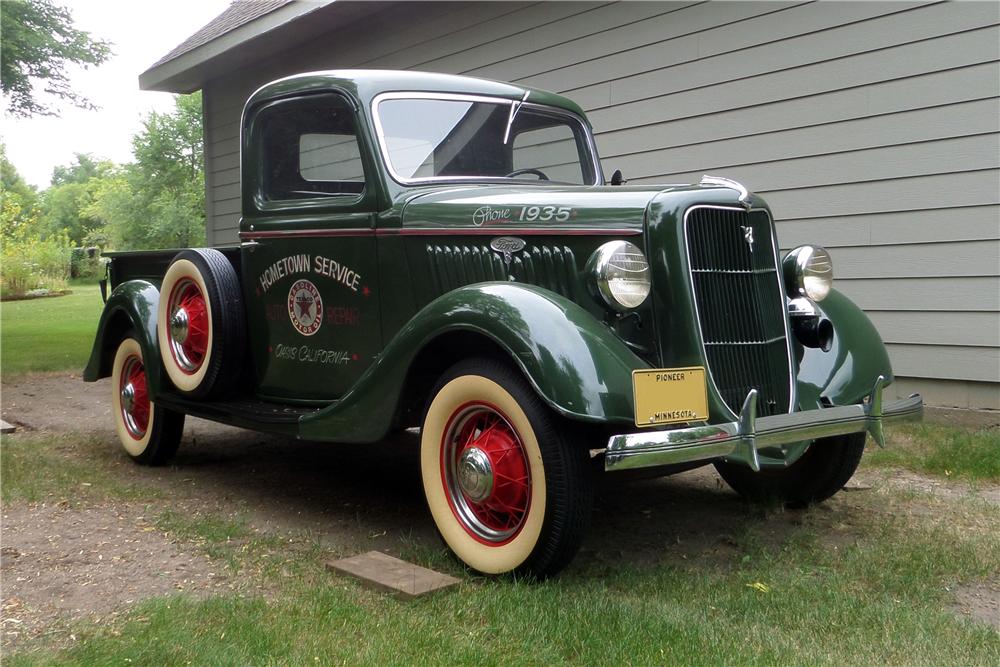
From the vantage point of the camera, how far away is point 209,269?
471 centimetres

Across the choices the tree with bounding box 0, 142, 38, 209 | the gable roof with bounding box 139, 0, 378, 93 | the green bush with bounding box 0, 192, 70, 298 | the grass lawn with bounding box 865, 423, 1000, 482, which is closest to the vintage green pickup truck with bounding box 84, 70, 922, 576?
the grass lawn with bounding box 865, 423, 1000, 482

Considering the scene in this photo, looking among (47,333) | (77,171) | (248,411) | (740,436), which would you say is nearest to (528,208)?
(740,436)

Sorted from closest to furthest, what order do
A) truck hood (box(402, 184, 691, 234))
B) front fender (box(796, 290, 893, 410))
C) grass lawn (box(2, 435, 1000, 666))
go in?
grass lawn (box(2, 435, 1000, 666)), truck hood (box(402, 184, 691, 234)), front fender (box(796, 290, 893, 410))

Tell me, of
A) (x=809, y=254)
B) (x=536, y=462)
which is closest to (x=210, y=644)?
(x=536, y=462)

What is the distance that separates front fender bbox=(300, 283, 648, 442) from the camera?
3014mm

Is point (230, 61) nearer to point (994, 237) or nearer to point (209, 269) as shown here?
point (209, 269)

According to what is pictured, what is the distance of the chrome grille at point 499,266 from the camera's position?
353 cm

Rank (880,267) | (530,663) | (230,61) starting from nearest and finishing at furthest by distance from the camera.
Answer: (530,663) → (880,267) → (230,61)

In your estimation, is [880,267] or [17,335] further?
[17,335]

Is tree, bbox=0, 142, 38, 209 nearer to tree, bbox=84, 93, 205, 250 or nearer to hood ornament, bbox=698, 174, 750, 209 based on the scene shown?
tree, bbox=84, 93, 205, 250

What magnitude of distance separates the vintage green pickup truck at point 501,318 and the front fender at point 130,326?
2 cm

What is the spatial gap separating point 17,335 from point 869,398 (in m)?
14.3

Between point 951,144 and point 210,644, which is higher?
point 951,144

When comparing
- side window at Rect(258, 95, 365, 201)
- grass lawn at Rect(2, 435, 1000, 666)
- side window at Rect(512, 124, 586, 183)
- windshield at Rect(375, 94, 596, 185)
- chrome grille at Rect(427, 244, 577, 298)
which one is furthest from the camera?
side window at Rect(512, 124, 586, 183)
